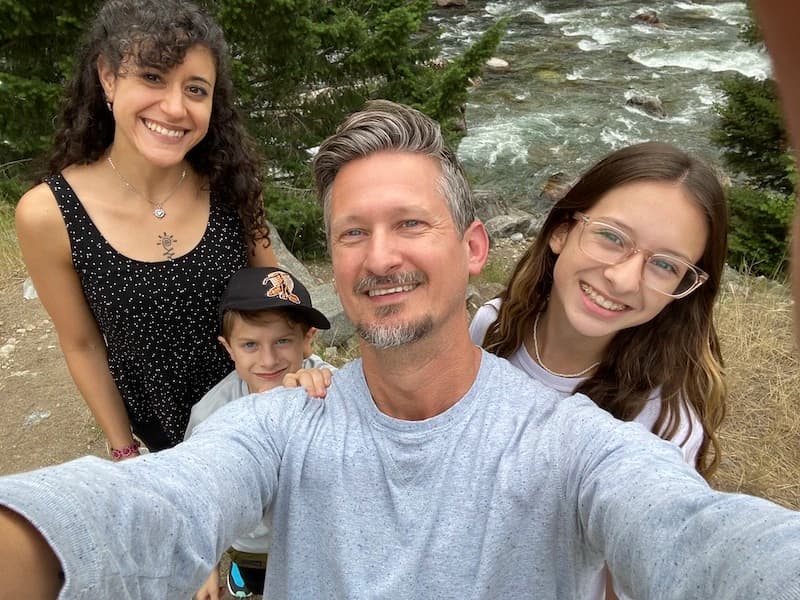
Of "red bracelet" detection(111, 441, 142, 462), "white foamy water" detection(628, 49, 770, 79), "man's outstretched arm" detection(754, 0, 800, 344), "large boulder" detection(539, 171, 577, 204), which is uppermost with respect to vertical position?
"man's outstretched arm" detection(754, 0, 800, 344)

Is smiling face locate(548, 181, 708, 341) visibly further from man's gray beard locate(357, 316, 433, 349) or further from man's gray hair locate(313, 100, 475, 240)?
man's gray beard locate(357, 316, 433, 349)

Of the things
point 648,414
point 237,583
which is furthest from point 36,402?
point 648,414

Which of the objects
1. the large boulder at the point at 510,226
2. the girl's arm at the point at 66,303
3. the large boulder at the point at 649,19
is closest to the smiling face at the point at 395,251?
the girl's arm at the point at 66,303

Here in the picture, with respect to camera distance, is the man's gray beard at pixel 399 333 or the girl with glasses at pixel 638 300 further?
the girl with glasses at pixel 638 300

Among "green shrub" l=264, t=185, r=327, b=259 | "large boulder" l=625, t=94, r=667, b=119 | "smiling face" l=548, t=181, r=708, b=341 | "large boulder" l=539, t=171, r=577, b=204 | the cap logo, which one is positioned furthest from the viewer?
"large boulder" l=625, t=94, r=667, b=119

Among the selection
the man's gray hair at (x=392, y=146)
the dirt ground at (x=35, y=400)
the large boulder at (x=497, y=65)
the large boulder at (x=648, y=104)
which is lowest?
the large boulder at (x=648, y=104)

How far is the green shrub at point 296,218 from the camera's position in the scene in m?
5.51

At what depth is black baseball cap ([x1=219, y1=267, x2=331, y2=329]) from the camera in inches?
73.2

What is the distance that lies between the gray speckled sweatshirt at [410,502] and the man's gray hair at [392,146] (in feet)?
1.53

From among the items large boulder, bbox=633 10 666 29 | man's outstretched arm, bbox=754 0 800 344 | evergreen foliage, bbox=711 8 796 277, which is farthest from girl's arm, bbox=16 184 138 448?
large boulder, bbox=633 10 666 29

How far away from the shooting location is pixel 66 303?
1900mm

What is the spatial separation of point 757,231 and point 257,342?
603 cm

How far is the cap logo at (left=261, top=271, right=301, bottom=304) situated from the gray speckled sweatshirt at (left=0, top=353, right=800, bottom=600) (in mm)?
538

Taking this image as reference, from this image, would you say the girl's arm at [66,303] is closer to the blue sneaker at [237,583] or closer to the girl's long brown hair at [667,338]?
the blue sneaker at [237,583]
